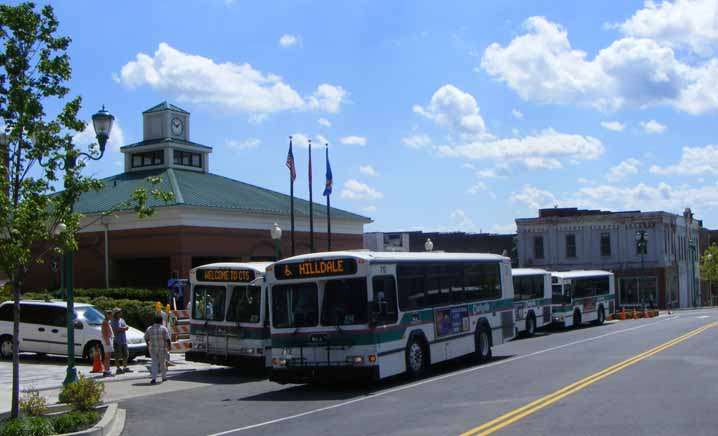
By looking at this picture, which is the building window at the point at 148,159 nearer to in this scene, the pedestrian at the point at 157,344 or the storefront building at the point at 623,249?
the pedestrian at the point at 157,344

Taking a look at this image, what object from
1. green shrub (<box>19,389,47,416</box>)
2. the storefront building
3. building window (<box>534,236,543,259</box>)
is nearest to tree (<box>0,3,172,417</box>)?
green shrub (<box>19,389,47,416</box>)

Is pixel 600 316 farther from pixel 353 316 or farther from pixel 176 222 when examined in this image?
pixel 353 316

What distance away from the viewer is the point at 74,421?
41.3ft

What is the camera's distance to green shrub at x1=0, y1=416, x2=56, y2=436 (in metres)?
11.8

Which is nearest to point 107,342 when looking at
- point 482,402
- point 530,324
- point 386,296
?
point 386,296

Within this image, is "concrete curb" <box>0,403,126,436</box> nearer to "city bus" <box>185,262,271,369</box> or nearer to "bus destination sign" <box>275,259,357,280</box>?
"bus destination sign" <box>275,259,357,280</box>

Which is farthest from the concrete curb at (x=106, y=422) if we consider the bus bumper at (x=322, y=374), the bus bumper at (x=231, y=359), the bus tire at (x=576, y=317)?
the bus tire at (x=576, y=317)

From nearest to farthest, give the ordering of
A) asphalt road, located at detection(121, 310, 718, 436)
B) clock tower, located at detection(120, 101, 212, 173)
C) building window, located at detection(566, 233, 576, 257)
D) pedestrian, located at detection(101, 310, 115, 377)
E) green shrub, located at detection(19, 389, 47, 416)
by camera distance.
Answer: asphalt road, located at detection(121, 310, 718, 436) → green shrub, located at detection(19, 389, 47, 416) → pedestrian, located at detection(101, 310, 115, 377) → clock tower, located at detection(120, 101, 212, 173) → building window, located at detection(566, 233, 576, 257)

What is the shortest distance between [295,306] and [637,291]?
57314mm

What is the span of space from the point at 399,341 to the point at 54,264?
27.1 meters

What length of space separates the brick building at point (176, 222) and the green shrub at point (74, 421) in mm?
24003

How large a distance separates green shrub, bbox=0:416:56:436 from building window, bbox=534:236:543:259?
65.3 m

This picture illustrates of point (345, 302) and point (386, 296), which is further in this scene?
point (386, 296)

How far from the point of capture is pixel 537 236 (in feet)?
243
